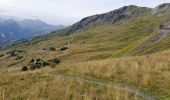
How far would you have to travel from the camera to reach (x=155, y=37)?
254ft

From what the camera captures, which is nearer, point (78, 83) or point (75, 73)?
point (78, 83)

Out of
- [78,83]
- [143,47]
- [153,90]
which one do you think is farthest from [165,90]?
[143,47]

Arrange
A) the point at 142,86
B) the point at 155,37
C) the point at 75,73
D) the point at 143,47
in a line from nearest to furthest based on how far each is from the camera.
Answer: the point at 142,86 → the point at 75,73 → the point at 143,47 → the point at 155,37

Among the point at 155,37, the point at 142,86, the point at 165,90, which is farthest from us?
the point at 155,37

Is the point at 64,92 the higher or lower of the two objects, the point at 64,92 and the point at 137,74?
the higher

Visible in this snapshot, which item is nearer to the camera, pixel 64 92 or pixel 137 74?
pixel 64 92

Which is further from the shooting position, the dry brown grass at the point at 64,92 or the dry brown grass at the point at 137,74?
the dry brown grass at the point at 137,74

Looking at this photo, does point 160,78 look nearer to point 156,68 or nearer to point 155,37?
point 156,68

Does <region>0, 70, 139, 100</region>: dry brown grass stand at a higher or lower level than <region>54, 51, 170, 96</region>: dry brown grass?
higher

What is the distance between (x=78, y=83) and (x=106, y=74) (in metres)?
3.50

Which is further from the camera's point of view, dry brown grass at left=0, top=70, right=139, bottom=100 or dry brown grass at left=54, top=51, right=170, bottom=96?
dry brown grass at left=54, top=51, right=170, bottom=96

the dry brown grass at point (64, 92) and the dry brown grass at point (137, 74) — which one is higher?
the dry brown grass at point (64, 92)

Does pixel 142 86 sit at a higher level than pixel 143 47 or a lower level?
higher

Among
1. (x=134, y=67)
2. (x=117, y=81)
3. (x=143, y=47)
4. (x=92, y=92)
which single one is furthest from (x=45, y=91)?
(x=143, y=47)
